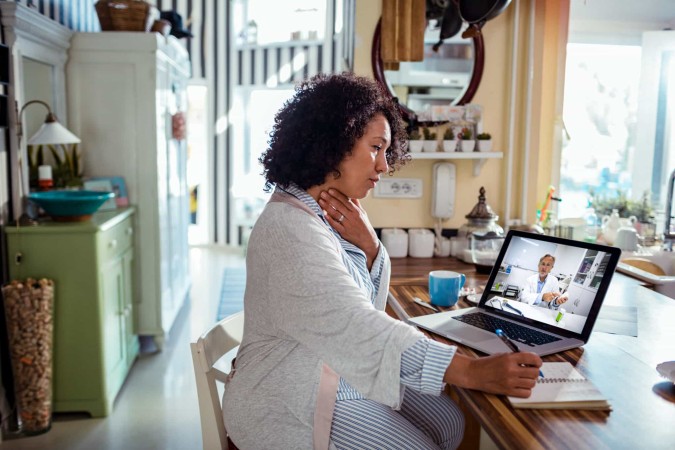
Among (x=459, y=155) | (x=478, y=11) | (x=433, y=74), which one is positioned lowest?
(x=459, y=155)

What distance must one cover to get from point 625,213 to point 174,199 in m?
2.78

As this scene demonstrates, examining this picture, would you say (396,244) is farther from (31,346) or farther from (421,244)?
(31,346)

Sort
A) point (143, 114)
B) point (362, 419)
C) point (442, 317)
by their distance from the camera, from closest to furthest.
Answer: point (362, 419)
point (442, 317)
point (143, 114)

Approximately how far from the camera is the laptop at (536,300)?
4.93 feet

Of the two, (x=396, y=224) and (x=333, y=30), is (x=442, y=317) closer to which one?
(x=396, y=224)

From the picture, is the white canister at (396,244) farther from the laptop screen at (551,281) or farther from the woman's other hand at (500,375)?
the woman's other hand at (500,375)

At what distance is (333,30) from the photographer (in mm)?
6758

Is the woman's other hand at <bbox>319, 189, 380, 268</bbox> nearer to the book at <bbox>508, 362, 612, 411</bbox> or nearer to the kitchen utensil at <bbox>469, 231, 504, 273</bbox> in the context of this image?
the book at <bbox>508, 362, 612, 411</bbox>

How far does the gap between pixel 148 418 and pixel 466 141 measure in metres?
1.91

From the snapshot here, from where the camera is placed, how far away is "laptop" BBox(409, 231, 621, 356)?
1.50 m

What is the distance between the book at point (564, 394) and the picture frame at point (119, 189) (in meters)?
2.82

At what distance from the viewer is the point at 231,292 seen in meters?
5.20

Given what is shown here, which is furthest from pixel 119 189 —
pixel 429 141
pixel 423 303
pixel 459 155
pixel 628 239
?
pixel 628 239

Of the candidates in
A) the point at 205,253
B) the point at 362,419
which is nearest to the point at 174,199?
the point at 205,253
